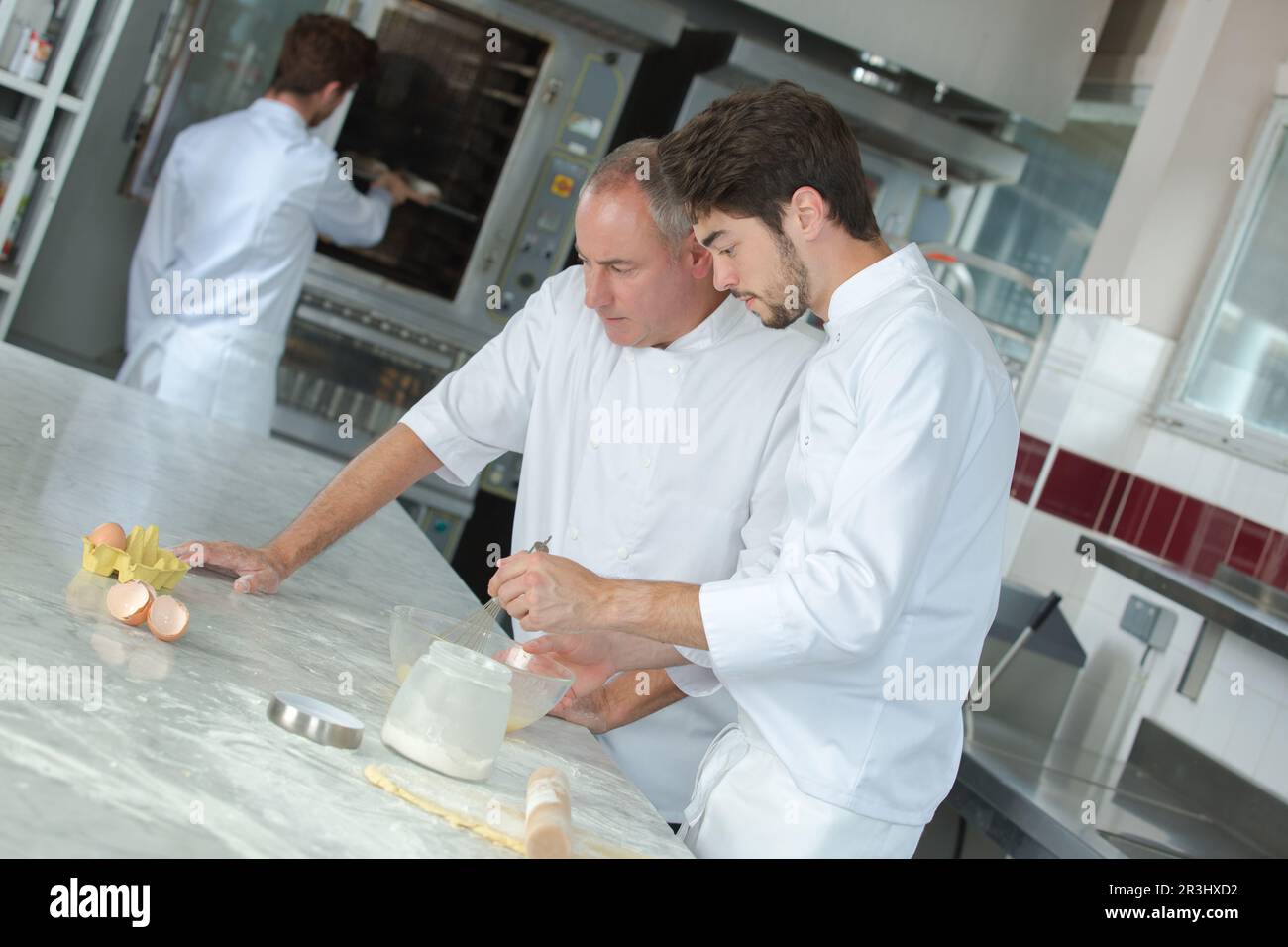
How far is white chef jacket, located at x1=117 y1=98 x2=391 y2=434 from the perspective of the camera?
308 centimetres

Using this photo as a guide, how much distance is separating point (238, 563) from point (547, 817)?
641 millimetres

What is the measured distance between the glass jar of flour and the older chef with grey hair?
17.3 inches

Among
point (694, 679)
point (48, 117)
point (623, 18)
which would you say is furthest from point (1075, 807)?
point (48, 117)

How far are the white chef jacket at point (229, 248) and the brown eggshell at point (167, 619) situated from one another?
2025mm

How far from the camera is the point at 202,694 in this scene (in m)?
1.13

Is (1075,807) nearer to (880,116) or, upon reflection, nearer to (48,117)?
(880,116)

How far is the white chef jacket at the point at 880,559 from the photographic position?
4.12 feet

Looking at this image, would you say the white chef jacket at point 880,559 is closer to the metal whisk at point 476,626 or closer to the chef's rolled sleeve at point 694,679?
the chef's rolled sleeve at point 694,679

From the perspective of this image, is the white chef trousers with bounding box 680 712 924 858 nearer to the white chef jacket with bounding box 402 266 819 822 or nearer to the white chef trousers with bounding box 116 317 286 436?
the white chef jacket with bounding box 402 266 819 822

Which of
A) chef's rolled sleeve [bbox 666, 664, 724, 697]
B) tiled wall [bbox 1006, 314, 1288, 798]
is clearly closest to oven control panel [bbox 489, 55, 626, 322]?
tiled wall [bbox 1006, 314, 1288, 798]

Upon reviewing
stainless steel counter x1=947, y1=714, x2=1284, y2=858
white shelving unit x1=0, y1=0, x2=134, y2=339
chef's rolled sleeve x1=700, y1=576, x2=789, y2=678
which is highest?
white shelving unit x1=0, y1=0, x2=134, y2=339

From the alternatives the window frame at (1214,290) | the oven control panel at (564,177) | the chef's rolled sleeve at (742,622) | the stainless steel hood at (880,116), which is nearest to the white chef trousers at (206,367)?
the oven control panel at (564,177)

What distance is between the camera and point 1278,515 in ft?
9.82

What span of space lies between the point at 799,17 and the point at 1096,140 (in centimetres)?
151
